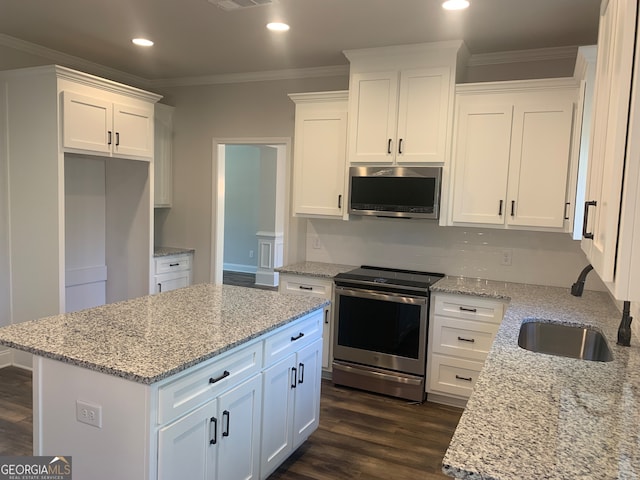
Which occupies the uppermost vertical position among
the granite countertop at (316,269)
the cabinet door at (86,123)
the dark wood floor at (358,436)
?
the cabinet door at (86,123)

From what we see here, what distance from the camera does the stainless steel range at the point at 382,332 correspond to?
11.9 ft

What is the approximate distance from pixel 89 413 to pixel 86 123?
2.75m

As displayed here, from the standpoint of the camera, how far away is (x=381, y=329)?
3.72 metres

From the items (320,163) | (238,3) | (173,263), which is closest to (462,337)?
(320,163)

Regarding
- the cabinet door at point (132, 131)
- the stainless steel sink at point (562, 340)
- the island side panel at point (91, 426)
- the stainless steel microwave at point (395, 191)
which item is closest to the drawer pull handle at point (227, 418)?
the island side panel at point (91, 426)

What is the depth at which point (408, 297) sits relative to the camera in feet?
11.8

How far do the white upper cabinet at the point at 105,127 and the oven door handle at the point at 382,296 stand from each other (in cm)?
222

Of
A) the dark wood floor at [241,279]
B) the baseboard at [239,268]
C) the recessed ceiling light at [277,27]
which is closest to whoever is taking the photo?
the recessed ceiling light at [277,27]

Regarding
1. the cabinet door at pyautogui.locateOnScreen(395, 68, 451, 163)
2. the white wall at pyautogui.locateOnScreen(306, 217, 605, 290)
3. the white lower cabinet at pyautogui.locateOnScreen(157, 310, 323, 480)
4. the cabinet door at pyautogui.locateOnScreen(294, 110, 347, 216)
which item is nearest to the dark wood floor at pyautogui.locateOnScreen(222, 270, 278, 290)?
the white wall at pyautogui.locateOnScreen(306, 217, 605, 290)

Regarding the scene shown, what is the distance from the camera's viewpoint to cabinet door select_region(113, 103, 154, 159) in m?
4.12

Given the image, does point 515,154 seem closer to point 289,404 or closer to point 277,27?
point 277,27

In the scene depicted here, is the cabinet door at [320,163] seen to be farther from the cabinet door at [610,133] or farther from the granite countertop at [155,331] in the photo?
the cabinet door at [610,133]

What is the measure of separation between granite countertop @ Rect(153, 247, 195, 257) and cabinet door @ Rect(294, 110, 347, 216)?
1.52 m

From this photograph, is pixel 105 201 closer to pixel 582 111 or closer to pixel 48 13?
pixel 48 13
